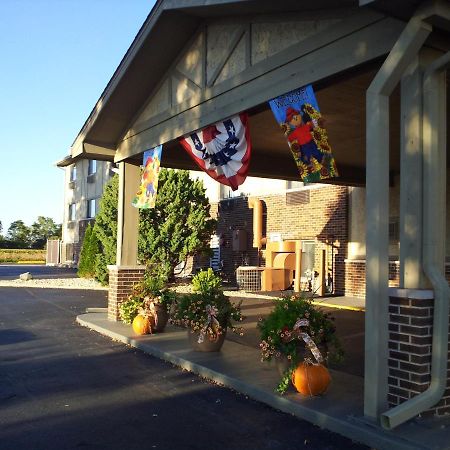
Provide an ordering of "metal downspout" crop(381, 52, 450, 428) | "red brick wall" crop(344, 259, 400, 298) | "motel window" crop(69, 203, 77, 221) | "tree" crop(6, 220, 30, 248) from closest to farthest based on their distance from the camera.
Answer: "metal downspout" crop(381, 52, 450, 428) → "red brick wall" crop(344, 259, 400, 298) → "motel window" crop(69, 203, 77, 221) → "tree" crop(6, 220, 30, 248)

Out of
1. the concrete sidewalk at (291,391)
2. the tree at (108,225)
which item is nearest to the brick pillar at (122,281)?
the concrete sidewalk at (291,391)

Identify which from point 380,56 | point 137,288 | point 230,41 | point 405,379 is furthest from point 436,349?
point 137,288

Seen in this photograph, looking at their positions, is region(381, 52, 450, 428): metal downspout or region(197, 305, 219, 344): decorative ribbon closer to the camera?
region(381, 52, 450, 428): metal downspout

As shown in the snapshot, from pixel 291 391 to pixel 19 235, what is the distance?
66.9 meters

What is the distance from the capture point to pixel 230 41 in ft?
26.2

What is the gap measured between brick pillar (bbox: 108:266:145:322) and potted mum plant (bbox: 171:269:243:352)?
3078 mm

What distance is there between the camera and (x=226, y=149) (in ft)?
26.3

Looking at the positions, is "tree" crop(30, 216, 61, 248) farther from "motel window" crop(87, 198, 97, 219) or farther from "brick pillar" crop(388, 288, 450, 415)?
"brick pillar" crop(388, 288, 450, 415)

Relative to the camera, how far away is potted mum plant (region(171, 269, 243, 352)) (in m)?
8.26

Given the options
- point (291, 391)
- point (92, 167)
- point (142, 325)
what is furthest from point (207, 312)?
point (92, 167)

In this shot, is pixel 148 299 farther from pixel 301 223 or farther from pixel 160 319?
pixel 301 223

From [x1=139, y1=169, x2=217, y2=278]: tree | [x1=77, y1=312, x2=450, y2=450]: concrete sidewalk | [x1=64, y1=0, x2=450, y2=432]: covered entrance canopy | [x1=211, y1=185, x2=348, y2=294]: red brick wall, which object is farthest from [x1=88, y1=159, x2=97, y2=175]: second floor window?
[x1=77, y1=312, x2=450, y2=450]: concrete sidewalk

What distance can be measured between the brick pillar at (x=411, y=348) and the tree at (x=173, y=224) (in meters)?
14.6

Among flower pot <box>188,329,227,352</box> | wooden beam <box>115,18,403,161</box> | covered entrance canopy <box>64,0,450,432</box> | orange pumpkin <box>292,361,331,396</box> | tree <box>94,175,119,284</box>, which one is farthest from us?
Result: tree <box>94,175,119,284</box>
